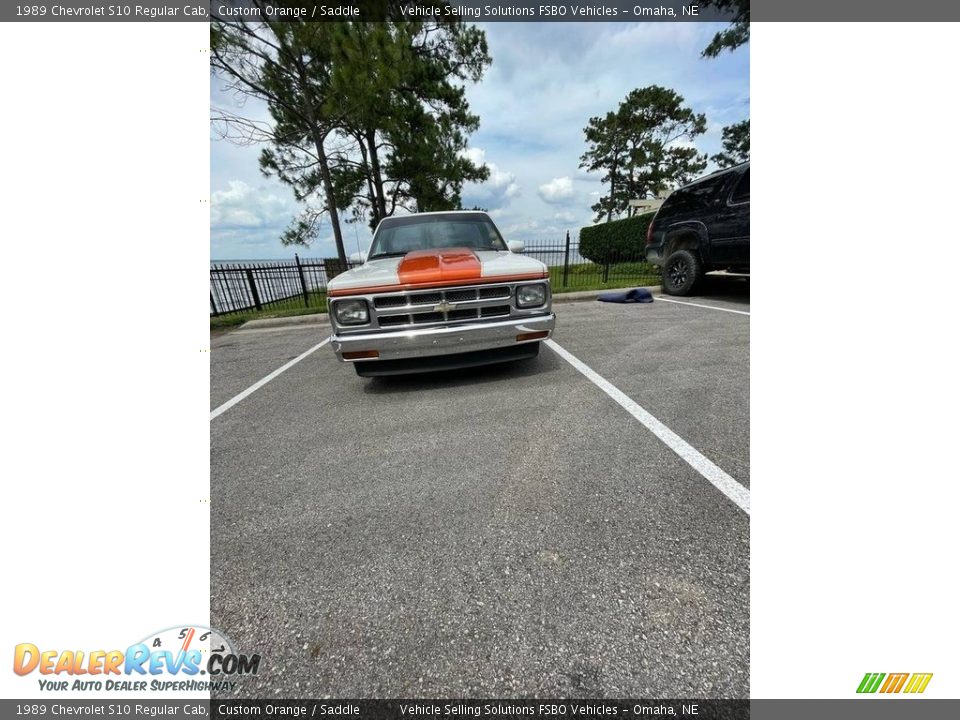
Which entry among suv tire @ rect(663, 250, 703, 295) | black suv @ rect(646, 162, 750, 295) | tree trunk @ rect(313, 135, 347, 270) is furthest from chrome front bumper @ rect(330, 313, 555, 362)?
tree trunk @ rect(313, 135, 347, 270)

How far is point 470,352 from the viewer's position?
9.97 ft

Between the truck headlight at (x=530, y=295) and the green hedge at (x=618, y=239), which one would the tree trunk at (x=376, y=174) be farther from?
the truck headlight at (x=530, y=295)

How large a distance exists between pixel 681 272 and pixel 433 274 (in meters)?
6.68

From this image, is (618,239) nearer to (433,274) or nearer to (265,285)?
(265,285)

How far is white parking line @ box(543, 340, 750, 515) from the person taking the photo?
1.66 meters

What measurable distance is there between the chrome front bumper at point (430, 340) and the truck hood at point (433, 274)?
34 cm

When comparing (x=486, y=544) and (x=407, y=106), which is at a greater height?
(x=407, y=106)

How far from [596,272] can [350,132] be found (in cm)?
948

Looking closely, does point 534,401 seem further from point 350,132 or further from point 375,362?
point 350,132

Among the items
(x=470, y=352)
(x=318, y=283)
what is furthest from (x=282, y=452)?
(x=318, y=283)

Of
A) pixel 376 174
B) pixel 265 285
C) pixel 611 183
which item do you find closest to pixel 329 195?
pixel 376 174

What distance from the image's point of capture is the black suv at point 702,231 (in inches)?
234
